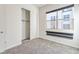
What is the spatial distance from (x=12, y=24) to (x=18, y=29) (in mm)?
432

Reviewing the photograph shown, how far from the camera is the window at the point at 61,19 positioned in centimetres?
364

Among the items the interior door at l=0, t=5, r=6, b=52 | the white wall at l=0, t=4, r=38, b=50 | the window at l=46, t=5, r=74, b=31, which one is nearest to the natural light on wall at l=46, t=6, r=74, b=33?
the window at l=46, t=5, r=74, b=31

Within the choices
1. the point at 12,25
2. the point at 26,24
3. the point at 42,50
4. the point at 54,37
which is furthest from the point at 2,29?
the point at 54,37

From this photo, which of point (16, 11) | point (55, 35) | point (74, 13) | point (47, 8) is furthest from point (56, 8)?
point (16, 11)

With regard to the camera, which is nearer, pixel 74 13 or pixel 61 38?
pixel 74 13

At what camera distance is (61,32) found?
3.96 metres

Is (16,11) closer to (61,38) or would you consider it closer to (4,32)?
(4,32)

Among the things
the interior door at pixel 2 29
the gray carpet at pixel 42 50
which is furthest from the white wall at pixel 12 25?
the gray carpet at pixel 42 50

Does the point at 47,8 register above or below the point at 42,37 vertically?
above

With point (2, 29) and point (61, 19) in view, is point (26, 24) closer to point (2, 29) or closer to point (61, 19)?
point (61, 19)

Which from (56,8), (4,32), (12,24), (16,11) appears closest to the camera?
(4,32)

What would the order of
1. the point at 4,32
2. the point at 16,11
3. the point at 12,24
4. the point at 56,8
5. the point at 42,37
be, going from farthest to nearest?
the point at 42,37
the point at 56,8
the point at 16,11
the point at 12,24
the point at 4,32

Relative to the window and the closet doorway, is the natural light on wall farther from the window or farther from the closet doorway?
the closet doorway

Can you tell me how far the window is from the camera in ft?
11.9
